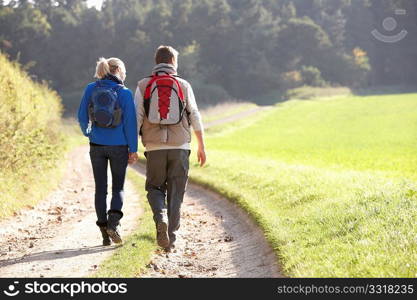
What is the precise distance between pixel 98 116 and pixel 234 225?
4054 mm

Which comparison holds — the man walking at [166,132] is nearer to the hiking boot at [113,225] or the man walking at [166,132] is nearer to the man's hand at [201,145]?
the man's hand at [201,145]

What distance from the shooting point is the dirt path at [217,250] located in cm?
764

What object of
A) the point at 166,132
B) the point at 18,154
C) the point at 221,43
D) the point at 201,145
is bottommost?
the point at 18,154

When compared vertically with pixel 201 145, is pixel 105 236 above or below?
below

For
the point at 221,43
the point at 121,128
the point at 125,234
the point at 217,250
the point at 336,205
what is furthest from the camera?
the point at 221,43

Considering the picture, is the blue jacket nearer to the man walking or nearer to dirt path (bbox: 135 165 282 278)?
the man walking

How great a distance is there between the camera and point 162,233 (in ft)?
26.9

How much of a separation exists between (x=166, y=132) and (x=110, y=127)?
2.64ft

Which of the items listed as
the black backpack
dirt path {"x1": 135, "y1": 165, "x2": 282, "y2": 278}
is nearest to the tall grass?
dirt path {"x1": 135, "y1": 165, "x2": 282, "y2": 278}

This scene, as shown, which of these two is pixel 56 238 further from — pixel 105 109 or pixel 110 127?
pixel 105 109

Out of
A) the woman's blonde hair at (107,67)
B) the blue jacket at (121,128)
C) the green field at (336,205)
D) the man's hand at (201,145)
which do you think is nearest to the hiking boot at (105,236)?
the blue jacket at (121,128)

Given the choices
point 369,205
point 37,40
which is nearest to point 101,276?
point 369,205

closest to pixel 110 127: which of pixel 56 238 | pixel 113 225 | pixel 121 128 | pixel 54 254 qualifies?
pixel 121 128

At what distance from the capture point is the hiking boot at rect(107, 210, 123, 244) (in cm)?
865
